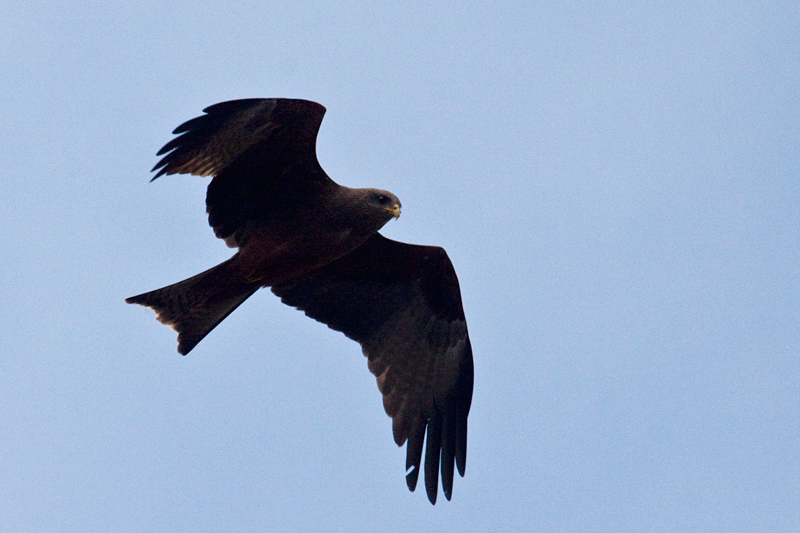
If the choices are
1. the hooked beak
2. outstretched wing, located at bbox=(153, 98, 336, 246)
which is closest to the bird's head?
the hooked beak

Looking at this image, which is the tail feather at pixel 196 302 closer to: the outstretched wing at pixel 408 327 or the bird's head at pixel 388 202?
the outstretched wing at pixel 408 327

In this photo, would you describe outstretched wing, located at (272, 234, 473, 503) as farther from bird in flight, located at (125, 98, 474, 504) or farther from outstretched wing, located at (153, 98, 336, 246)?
outstretched wing, located at (153, 98, 336, 246)

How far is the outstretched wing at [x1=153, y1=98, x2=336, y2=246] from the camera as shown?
9.40m

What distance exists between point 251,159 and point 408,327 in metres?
2.65

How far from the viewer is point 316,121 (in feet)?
31.1

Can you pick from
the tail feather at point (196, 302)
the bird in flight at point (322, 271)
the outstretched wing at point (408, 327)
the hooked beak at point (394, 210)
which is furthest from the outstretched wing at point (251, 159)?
the outstretched wing at point (408, 327)

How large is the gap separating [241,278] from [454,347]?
244cm

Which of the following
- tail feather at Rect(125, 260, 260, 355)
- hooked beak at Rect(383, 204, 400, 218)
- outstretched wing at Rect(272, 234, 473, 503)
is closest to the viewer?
A: hooked beak at Rect(383, 204, 400, 218)

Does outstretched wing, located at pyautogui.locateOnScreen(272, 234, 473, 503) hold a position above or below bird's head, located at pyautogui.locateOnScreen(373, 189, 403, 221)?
below

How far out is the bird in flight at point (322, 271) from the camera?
959 centimetres

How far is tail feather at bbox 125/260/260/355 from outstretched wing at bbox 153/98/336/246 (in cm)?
41

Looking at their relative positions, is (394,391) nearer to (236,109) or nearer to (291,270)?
(291,270)

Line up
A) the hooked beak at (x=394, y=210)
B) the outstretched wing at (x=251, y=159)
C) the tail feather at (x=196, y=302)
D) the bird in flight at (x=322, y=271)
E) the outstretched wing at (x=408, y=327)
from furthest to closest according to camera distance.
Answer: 1. the outstretched wing at (x=408, y=327)
2. the tail feather at (x=196, y=302)
3. the hooked beak at (x=394, y=210)
4. the bird in flight at (x=322, y=271)
5. the outstretched wing at (x=251, y=159)

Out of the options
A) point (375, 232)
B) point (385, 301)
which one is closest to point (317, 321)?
point (385, 301)
